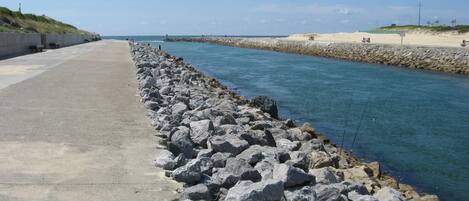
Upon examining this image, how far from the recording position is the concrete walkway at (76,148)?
482 cm

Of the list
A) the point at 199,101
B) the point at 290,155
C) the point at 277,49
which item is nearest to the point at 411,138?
the point at 199,101

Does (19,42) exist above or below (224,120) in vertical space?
above

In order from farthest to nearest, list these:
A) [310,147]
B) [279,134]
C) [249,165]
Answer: [279,134] → [310,147] → [249,165]

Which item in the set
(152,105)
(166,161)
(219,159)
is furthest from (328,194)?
(152,105)

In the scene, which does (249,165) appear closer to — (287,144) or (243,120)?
(287,144)

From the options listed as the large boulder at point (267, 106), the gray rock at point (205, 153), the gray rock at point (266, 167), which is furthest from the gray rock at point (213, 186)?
the large boulder at point (267, 106)

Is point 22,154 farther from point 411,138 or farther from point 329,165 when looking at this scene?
point 411,138

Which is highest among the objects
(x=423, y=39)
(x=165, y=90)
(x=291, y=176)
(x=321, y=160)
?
(x=423, y=39)

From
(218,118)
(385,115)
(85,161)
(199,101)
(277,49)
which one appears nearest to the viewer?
(85,161)

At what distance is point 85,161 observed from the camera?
5.73 meters

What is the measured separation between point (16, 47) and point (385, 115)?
17693 mm

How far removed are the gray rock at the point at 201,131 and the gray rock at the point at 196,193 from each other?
214 cm

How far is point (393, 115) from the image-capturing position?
1559 cm

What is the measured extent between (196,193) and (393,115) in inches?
469
